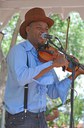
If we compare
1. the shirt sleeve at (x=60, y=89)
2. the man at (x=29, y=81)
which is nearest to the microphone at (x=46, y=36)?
the man at (x=29, y=81)

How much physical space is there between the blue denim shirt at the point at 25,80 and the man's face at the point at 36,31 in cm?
4

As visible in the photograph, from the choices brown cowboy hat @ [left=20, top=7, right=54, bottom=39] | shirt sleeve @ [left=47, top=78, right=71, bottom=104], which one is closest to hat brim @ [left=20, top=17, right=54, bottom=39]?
brown cowboy hat @ [left=20, top=7, right=54, bottom=39]

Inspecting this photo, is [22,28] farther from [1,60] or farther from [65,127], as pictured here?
[65,127]

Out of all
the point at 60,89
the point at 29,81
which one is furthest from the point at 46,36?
the point at 60,89

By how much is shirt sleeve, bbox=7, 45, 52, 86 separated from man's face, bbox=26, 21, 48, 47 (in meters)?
0.12

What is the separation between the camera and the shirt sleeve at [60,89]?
2537 millimetres

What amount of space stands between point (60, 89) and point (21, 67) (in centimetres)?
37

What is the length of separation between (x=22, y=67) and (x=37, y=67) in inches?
3.6

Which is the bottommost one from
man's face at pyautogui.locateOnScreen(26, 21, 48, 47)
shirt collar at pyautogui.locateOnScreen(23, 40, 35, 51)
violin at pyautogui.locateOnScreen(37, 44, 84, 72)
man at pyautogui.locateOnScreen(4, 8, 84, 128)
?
man at pyautogui.locateOnScreen(4, 8, 84, 128)

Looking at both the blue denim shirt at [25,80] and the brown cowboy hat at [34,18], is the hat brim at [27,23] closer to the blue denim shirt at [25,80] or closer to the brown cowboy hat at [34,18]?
the brown cowboy hat at [34,18]

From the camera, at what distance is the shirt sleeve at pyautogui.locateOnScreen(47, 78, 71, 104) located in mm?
2537

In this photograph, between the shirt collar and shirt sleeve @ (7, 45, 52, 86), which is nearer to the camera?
shirt sleeve @ (7, 45, 52, 86)

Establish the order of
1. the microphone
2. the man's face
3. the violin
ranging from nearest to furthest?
the microphone < the violin < the man's face

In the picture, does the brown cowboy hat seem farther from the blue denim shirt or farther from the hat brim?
the blue denim shirt
